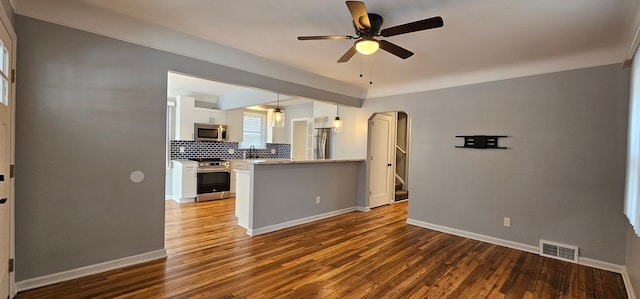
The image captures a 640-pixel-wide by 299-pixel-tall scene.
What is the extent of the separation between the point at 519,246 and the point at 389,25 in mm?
3371

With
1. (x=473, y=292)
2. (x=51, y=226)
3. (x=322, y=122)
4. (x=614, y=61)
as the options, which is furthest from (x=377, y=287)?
(x=322, y=122)

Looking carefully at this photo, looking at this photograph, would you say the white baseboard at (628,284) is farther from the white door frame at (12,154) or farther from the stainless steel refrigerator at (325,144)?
the white door frame at (12,154)

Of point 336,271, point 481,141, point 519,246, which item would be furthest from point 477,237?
point 336,271

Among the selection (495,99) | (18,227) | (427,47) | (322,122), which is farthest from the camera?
(322,122)

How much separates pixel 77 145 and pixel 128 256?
3.93 feet

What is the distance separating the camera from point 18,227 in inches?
93.0

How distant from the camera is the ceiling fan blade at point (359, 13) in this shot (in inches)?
75.3

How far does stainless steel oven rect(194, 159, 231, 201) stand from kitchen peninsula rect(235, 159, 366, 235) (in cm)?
212

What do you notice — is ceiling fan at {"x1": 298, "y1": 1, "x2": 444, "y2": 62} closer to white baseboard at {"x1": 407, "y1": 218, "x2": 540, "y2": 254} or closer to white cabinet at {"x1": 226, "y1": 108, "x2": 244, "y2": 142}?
white baseboard at {"x1": 407, "y1": 218, "x2": 540, "y2": 254}

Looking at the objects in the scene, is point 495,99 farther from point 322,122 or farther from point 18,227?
point 18,227

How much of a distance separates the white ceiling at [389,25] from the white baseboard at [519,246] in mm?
2275

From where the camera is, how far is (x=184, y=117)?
6.34 meters

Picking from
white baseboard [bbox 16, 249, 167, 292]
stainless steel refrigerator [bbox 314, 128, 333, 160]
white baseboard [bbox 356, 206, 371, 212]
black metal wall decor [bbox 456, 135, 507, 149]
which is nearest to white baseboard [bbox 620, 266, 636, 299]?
black metal wall decor [bbox 456, 135, 507, 149]

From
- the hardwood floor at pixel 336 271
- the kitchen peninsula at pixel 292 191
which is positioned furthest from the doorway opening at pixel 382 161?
the hardwood floor at pixel 336 271
